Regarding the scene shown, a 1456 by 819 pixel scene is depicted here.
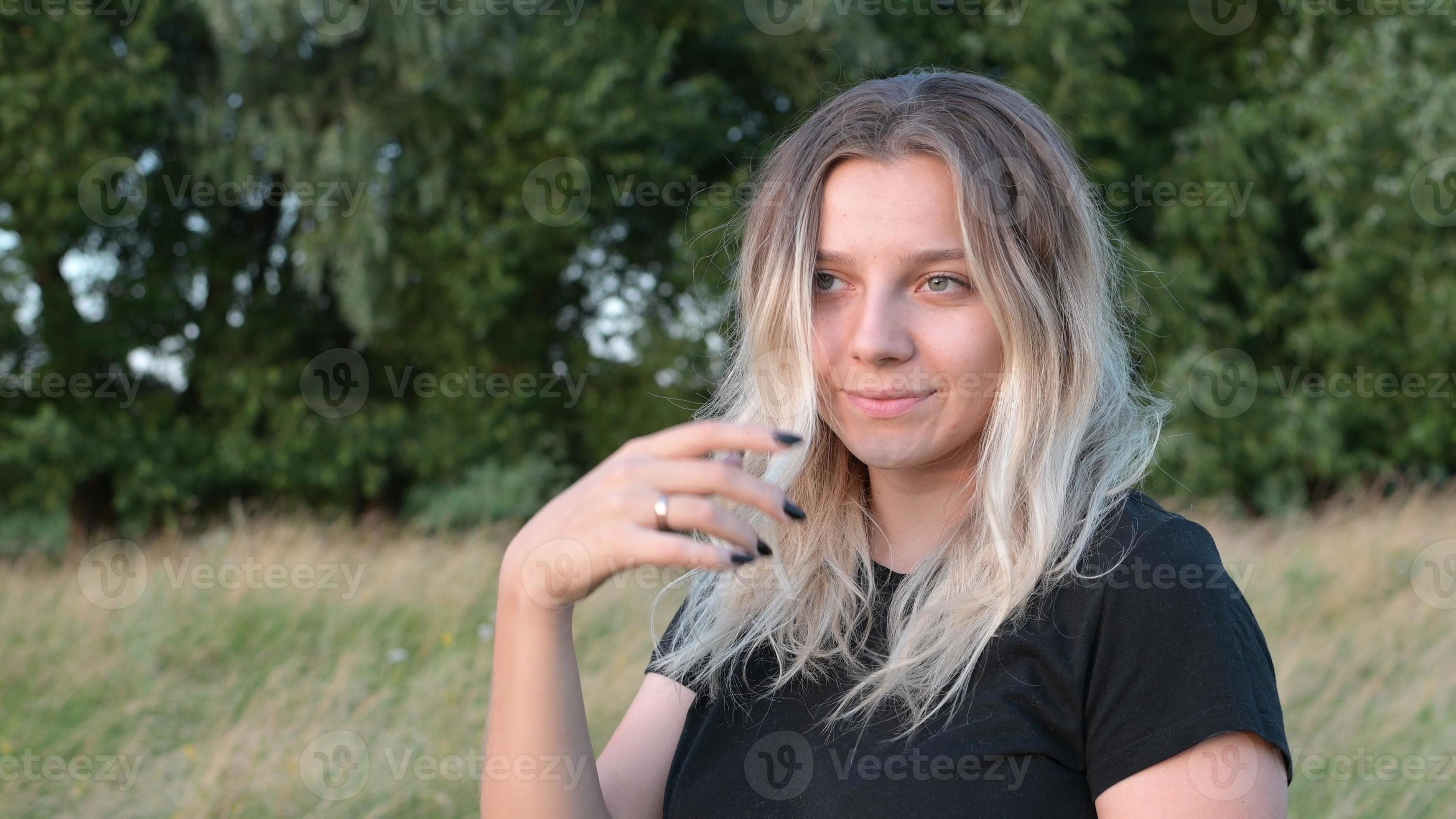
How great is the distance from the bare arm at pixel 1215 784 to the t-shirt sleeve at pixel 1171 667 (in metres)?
0.01

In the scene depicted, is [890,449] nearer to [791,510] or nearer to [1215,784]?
[791,510]

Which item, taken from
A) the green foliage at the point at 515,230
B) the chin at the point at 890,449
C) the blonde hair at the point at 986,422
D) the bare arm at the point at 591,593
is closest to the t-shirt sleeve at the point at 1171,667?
the blonde hair at the point at 986,422

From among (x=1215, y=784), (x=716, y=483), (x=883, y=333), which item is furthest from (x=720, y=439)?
(x=1215, y=784)

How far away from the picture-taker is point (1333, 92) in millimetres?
12141

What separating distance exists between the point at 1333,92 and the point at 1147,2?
3.06 meters

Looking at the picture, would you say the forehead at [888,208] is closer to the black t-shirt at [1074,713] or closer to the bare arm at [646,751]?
the black t-shirt at [1074,713]

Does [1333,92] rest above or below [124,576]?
above

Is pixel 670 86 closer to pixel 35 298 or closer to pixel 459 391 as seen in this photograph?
pixel 459 391

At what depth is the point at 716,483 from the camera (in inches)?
44.3

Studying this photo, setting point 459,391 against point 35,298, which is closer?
point 35,298

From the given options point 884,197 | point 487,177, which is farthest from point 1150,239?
point 884,197

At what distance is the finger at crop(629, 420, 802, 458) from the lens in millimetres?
1161

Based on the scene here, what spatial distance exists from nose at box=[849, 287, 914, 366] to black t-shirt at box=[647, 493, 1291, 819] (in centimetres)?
34

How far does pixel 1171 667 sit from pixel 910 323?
1.72 feet
